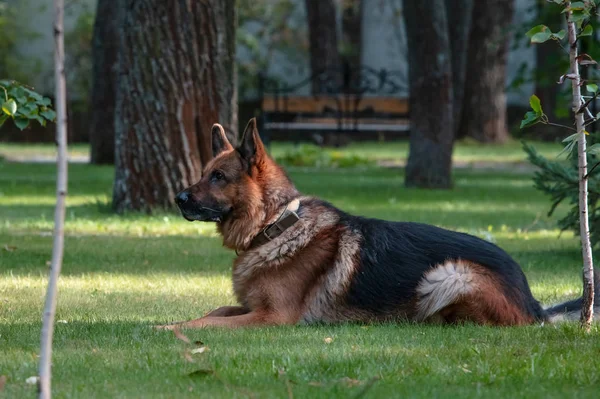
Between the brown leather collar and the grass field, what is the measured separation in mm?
732

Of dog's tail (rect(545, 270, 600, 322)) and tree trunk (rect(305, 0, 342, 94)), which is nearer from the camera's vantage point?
dog's tail (rect(545, 270, 600, 322))

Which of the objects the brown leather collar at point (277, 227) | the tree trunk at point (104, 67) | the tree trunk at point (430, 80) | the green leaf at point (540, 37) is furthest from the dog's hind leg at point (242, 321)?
A: the tree trunk at point (104, 67)

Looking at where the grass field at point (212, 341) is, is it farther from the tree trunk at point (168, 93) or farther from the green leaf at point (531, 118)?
the green leaf at point (531, 118)

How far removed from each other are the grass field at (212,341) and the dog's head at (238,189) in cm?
81

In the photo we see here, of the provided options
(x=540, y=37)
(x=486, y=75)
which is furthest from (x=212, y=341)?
(x=486, y=75)

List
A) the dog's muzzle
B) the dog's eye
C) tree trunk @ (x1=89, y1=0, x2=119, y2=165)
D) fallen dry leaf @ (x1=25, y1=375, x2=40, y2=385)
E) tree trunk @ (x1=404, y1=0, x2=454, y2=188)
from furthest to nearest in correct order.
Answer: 1. tree trunk @ (x1=89, y1=0, x2=119, y2=165)
2. tree trunk @ (x1=404, y1=0, x2=454, y2=188)
3. the dog's eye
4. the dog's muzzle
5. fallen dry leaf @ (x1=25, y1=375, x2=40, y2=385)

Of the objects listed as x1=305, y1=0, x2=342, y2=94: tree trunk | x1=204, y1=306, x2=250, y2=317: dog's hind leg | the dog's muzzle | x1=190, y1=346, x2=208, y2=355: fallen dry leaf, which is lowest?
x1=204, y1=306, x2=250, y2=317: dog's hind leg

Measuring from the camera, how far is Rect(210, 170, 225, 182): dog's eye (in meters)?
6.90

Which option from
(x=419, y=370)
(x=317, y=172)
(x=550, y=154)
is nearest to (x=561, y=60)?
(x=317, y=172)

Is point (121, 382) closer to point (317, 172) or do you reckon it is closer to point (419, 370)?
point (419, 370)

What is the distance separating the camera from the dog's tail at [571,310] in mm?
6641

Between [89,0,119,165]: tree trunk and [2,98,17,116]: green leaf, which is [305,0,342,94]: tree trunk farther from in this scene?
[2,98,17,116]: green leaf

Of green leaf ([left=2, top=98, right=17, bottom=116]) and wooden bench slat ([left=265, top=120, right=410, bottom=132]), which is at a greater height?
green leaf ([left=2, top=98, right=17, bottom=116])

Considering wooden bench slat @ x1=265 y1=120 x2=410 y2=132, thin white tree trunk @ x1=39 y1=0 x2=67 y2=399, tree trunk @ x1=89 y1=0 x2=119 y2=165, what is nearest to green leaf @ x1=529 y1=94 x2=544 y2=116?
thin white tree trunk @ x1=39 y1=0 x2=67 y2=399
